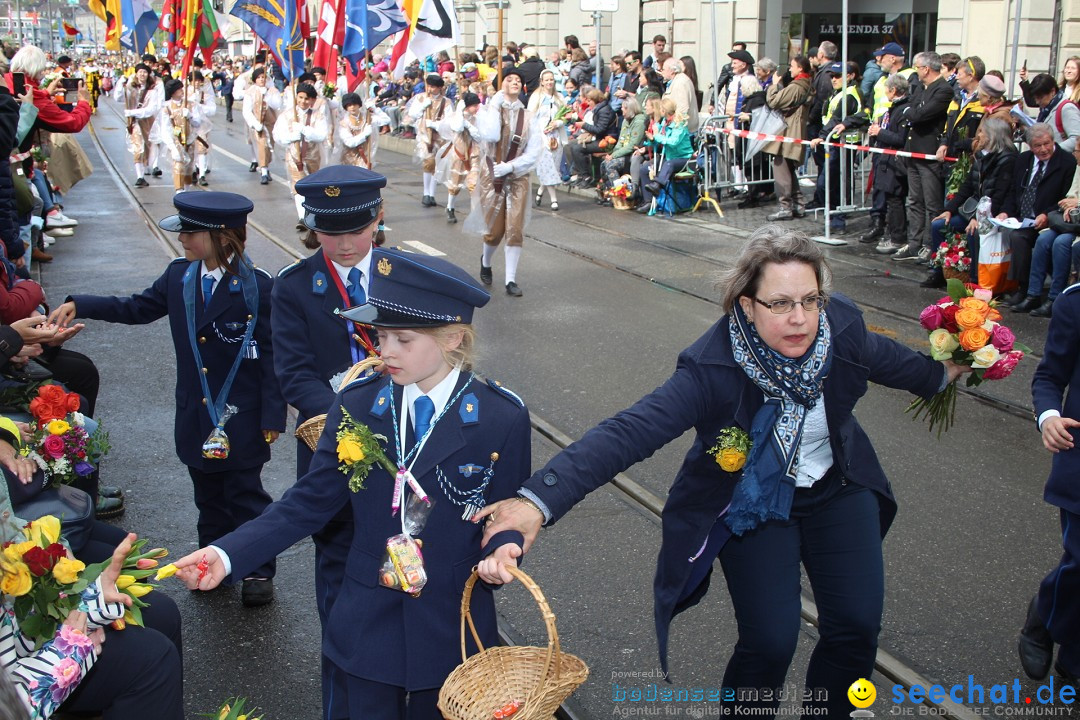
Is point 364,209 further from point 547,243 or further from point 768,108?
point 768,108

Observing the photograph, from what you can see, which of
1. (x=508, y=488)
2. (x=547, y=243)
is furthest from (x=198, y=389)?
(x=547, y=243)

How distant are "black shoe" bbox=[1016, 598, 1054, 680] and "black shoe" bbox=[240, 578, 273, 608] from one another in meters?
3.18

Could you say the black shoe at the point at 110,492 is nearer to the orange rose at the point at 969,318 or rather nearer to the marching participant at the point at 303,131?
the orange rose at the point at 969,318

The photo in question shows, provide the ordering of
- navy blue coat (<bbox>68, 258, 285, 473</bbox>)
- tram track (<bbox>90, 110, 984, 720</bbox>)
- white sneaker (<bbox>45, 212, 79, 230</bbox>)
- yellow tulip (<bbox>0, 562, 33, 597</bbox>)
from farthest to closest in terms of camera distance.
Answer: white sneaker (<bbox>45, 212, 79, 230</bbox>) < navy blue coat (<bbox>68, 258, 285, 473</bbox>) < tram track (<bbox>90, 110, 984, 720</bbox>) < yellow tulip (<bbox>0, 562, 33, 597</bbox>)

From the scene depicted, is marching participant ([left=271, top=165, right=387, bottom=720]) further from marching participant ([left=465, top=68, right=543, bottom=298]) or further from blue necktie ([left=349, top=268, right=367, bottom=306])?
marching participant ([left=465, top=68, right=543, bottom=298])

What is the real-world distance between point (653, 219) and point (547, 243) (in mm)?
2344

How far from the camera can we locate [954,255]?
413 inches

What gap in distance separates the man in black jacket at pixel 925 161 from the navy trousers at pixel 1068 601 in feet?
27.4

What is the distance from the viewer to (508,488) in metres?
3.23

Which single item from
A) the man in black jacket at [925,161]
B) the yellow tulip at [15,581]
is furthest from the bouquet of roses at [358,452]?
the man in black jacket at [925,161]

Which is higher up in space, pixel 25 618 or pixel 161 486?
pixel 25 618

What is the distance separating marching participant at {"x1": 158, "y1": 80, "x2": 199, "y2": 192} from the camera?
17.9m

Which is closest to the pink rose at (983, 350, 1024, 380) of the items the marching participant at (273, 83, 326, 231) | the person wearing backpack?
the person wearing backpack

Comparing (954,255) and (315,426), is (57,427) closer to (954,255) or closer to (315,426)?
(315,426)
